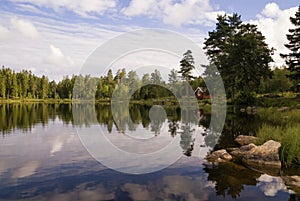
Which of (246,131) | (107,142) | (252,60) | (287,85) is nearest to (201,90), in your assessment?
(287,85)

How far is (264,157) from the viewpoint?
14.0 metres

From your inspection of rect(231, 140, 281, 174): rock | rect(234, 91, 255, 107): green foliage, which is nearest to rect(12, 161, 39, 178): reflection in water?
rect(231, 140, 281, 174): rock

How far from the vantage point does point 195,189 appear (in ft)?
35.8

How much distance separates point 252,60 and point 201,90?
25049mm

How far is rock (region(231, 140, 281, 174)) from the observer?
1347 cm

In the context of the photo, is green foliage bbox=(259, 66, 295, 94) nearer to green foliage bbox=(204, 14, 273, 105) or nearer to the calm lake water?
green foliage bbox=(204, 14, 273, 105)

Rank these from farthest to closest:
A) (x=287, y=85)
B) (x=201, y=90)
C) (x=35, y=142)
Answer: (x=201, y=90) < (x=287, y=85) < (x=35, y=142)

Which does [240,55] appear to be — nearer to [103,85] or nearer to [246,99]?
[246,99]

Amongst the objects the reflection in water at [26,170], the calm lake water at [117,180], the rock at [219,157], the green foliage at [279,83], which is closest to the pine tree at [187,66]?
the green foliage at [279,83]

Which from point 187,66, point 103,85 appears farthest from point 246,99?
point 103,85

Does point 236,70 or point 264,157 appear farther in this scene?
point 236,70

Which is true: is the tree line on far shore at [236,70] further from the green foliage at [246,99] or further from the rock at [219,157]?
the rock at [219,157]

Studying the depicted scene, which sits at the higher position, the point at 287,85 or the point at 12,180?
the point at 287,85

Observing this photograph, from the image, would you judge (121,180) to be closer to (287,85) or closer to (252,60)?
(252,60)
